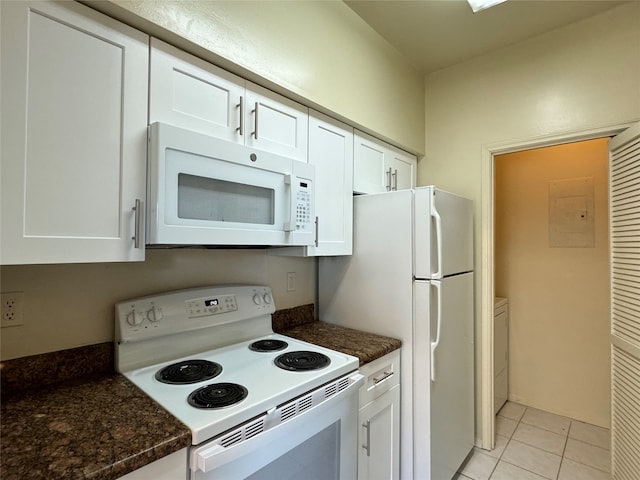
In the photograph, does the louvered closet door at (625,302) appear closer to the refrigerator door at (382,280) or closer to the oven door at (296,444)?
the refrigerator door at (382,280)

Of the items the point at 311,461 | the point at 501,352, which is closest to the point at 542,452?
the point at 501,352

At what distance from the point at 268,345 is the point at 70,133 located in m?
1.18

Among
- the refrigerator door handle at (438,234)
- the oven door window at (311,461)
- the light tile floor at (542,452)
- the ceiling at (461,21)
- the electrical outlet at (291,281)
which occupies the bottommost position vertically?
the light tile floor at (542,452)

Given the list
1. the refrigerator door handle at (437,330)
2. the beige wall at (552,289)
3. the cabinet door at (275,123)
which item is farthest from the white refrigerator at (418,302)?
the beige wall at (552,289)

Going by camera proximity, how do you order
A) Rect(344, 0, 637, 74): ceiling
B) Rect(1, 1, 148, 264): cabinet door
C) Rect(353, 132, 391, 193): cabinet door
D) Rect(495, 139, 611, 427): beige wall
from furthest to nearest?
Rect(495, 139, 611, 427): beige wall, Rect(353, 132, 391, 193): cabinet door, Rect(344, 0, 637, 74): ceiling, Rect(1, 1, 148, 264): cabinet door

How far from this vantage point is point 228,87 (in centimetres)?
136

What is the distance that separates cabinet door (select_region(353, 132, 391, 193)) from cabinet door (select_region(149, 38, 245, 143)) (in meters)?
0.85

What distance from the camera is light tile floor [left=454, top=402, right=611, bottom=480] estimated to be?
2.07 metres

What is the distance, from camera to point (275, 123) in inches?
60.0

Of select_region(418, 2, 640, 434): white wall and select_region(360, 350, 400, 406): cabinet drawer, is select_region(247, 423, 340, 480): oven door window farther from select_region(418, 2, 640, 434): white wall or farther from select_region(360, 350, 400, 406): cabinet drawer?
select_region(418, 2, 640, 434): white wall

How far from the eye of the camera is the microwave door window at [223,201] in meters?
1.18

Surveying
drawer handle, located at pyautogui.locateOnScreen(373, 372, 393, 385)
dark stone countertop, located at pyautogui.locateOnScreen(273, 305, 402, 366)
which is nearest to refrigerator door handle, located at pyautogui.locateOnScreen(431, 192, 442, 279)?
dark stone countertop, located at pyautogui.locateOnScreen(273, 305, 402, 366)

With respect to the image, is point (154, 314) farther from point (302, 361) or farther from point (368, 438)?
point (368, 438)

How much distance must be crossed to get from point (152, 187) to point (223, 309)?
28.9 inches
